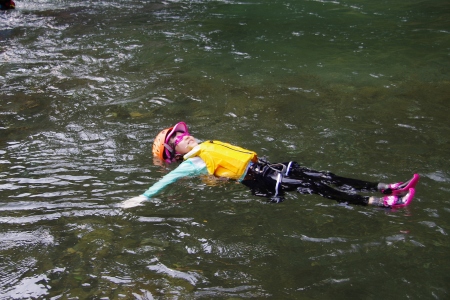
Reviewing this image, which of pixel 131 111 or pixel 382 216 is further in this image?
pixel 131 111

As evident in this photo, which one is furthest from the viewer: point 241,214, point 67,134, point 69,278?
point 67,134

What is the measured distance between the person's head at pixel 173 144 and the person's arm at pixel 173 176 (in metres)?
0.48

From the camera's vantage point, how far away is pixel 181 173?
19.3 ft

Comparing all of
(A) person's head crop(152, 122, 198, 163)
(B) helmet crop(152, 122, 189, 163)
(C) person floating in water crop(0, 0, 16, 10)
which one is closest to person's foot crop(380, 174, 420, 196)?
(A) person's head crop(152, 122, 198, 163)

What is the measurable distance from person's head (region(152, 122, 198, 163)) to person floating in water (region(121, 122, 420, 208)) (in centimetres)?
10

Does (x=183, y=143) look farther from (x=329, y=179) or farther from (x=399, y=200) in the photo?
Answer: (x=399, y=200)

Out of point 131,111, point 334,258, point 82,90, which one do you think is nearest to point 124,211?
point 334,258

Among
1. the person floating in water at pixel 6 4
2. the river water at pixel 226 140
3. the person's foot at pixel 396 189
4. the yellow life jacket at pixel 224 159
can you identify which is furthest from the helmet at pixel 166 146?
the person floating in water at pixel 6 4

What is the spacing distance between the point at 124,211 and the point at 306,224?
2.20 metres

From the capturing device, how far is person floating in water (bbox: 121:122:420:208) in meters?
5.46

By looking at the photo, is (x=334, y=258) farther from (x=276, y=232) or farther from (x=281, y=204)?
(x=281, y=204)

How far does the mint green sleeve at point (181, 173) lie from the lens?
18.5ft

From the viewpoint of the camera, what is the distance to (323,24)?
14602mm

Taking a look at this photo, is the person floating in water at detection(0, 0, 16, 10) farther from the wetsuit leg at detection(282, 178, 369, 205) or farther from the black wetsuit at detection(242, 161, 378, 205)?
the wetsuit leg at detection(282, 178, 369, 205)
